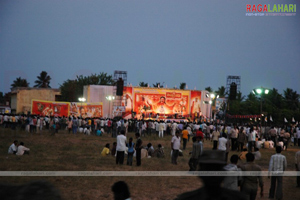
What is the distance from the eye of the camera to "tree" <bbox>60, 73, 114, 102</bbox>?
2415 inches

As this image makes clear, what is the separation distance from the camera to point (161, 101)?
4678cm

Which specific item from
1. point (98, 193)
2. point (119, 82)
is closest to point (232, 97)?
point (119, 82)

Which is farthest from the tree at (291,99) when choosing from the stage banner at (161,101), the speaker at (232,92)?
the speaker at (232,92)

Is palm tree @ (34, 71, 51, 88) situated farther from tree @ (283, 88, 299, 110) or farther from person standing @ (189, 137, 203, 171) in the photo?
person standing @ (189, 137, 203, 171)

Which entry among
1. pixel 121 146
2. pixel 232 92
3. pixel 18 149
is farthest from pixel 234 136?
pixel 232 92

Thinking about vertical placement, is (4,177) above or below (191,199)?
below

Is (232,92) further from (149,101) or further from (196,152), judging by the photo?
(196,152)

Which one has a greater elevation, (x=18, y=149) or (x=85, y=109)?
(x=85, y=109)

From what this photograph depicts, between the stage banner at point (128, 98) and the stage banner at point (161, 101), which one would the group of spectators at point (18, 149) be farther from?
the stage banner at point (161, 101)

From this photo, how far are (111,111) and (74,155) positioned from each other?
29673 mm

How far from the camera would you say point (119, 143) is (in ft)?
43.8

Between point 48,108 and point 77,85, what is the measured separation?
3153 cm

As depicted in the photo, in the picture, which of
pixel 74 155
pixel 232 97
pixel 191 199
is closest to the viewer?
pixel 191 199

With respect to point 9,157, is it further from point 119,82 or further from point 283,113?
point 283,113
